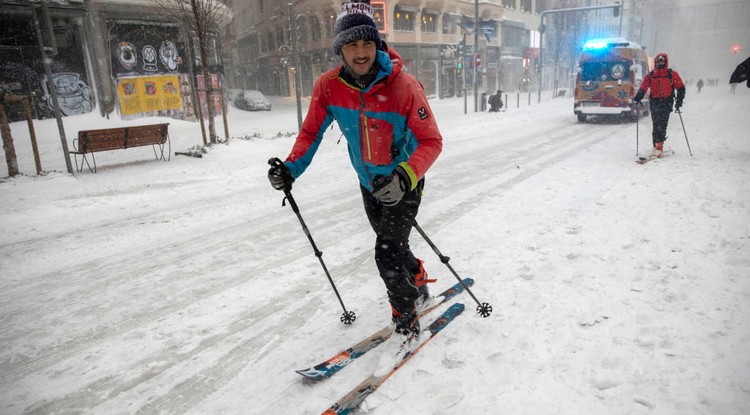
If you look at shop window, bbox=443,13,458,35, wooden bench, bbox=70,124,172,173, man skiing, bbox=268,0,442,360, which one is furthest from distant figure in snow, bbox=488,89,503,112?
shop window, bbox=443,13,458,35

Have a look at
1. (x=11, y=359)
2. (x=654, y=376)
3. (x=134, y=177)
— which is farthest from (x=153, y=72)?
(x=654, y=376)

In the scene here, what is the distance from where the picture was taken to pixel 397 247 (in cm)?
266

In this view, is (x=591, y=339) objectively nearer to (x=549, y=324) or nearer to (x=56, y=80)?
(x=549, y=324)

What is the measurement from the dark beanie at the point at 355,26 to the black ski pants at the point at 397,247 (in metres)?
0.99

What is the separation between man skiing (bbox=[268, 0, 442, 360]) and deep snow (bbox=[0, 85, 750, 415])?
2.20 ft

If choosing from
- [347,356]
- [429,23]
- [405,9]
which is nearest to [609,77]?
[347,356]

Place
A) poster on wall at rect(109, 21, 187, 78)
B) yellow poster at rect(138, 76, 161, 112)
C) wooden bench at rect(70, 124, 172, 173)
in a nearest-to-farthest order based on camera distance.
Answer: wooden bench at rect(70, 124, 172, 173), poster on wall at rect(109, 21, 187, 78), yellow poster at rect(138, 76, 161, 112)

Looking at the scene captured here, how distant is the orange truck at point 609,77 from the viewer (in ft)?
46.4

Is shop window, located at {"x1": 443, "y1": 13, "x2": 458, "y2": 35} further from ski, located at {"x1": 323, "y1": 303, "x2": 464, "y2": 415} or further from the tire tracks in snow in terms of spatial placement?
ski, located at {"x1": 323, "y1": 303, "x2": 464, "y2": 415}

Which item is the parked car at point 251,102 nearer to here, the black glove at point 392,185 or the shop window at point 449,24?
the shop window at point 449,24

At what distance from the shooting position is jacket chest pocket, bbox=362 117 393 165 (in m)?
2.52

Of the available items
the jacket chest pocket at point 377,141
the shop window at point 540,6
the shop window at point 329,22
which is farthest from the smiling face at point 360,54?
the shop window at point 540,6

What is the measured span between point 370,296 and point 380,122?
68.6 inches

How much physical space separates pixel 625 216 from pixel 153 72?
20.7 m
